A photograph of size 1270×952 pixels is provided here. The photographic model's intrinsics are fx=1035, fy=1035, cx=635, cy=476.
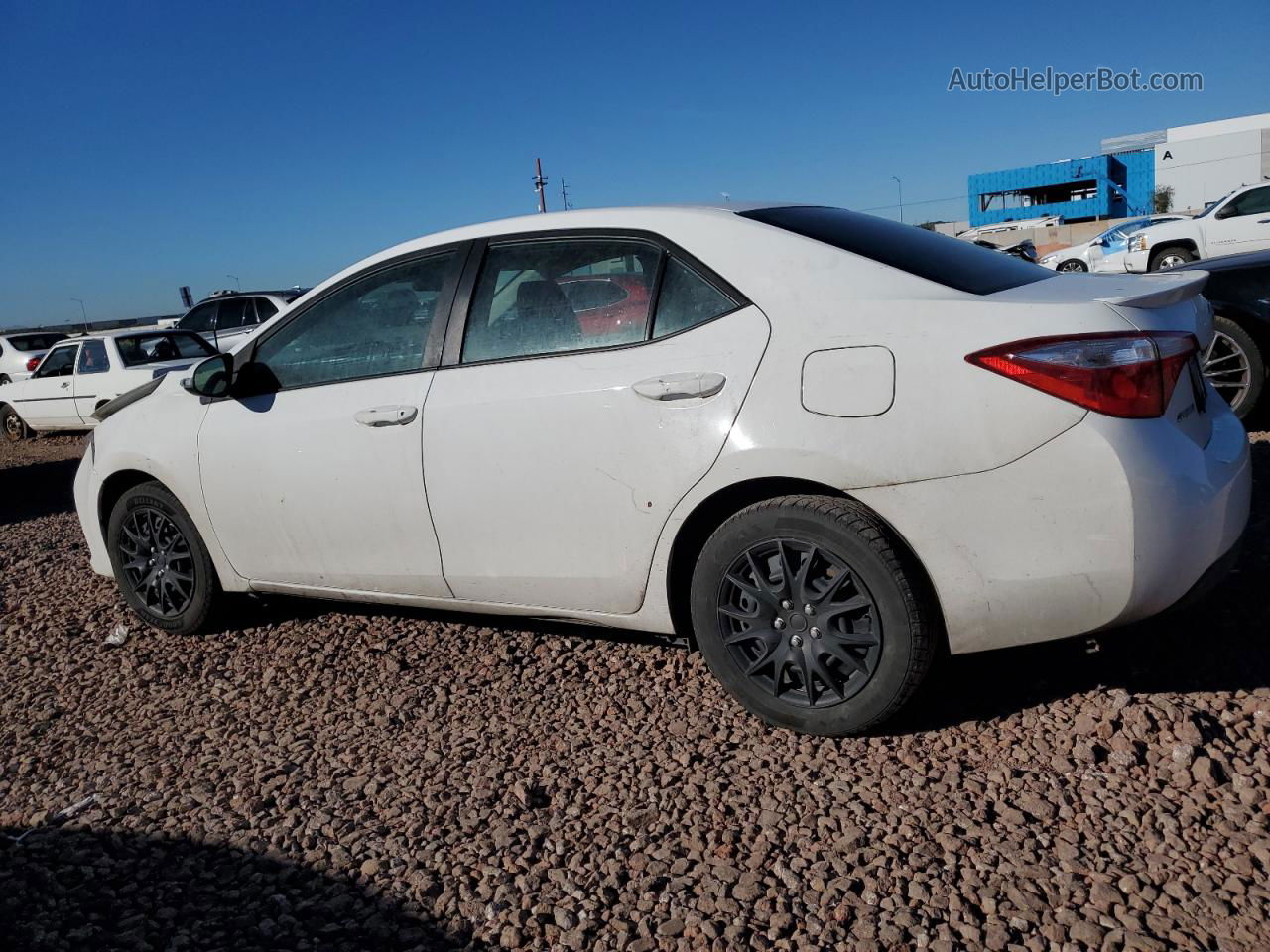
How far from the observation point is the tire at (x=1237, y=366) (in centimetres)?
601

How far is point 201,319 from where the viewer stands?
56.5 ft

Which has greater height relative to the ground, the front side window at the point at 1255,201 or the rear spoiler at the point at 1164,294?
the front side window at the point at 1255,201

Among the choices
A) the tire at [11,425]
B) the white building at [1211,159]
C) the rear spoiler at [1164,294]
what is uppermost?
the white building at [1211,159]

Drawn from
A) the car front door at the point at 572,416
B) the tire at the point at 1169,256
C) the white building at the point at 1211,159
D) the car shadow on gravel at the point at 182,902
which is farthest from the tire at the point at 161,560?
the white building at the point at 1211,159

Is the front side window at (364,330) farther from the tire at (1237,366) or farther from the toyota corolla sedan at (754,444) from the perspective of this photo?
the tire at (1237,366)

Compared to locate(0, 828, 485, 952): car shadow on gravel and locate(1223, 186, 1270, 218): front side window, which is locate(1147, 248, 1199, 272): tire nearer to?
locate(1223, 186, 1270, 218): front side window

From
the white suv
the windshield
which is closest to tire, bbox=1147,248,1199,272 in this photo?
the white suv

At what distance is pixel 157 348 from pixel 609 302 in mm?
12080

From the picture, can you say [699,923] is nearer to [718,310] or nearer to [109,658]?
[718,310]

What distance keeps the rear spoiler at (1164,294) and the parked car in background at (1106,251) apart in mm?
18612

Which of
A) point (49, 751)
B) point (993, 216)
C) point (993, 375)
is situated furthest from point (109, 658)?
point (993, 216)

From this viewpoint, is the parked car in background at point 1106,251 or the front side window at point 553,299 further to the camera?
the parked car in background at point 1106,251

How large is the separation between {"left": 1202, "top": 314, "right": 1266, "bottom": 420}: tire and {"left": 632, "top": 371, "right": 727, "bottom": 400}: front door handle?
4.20 m

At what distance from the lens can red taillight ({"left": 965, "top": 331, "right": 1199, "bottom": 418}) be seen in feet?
8.87
